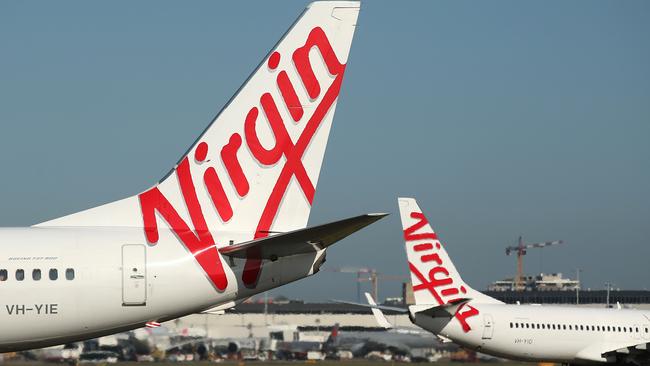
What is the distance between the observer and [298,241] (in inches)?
637

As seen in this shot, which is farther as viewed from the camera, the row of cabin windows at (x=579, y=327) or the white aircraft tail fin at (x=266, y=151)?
the row of cabin windows at (x=579, y=327)

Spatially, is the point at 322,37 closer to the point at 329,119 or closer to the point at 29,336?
the point at 329,119

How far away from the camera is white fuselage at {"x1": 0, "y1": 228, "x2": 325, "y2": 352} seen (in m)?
16.4

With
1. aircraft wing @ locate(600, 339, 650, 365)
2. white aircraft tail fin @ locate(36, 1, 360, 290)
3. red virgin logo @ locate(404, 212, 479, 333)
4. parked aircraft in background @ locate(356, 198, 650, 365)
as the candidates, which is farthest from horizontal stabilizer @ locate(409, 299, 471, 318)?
white aircraft tail fin @ locate(36, 1, 360, 290)

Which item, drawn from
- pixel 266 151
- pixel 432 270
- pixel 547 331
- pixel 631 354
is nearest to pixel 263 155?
pixel 266 151

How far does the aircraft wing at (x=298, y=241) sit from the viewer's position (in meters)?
15.2

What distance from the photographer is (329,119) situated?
58.4 ft

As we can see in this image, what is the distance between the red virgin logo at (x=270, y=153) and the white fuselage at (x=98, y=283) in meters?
0.83

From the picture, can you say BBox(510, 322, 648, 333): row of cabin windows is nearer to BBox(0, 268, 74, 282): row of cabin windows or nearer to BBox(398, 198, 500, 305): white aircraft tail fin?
BBox(398, 198, 500, 305): white aircraft tail fin

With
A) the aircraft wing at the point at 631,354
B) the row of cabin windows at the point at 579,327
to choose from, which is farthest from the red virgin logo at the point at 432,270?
the aircraft wing at the point at 631,354

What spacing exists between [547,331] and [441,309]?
17.7 feet

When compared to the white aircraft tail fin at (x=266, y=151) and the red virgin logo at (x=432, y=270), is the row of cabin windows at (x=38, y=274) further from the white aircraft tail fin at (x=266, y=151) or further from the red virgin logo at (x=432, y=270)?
the red virgin logo at (x=432, y=270)

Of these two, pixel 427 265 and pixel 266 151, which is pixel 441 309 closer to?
pixel 427 265

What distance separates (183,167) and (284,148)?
1728mm
